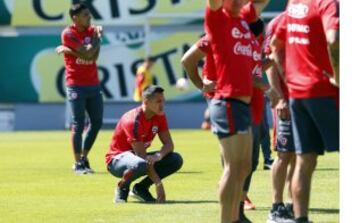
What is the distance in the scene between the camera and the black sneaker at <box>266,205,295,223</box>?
1149 cm

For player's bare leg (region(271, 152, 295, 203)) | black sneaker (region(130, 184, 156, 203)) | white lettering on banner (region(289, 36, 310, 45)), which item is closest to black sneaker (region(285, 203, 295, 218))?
player's bare leg (region(271, 152, 295, 203))

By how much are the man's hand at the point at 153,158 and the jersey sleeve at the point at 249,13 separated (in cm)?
335

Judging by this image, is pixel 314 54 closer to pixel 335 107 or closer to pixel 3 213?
pixel 335 107

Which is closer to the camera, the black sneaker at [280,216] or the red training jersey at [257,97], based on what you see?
the red training jersey at [257,97]

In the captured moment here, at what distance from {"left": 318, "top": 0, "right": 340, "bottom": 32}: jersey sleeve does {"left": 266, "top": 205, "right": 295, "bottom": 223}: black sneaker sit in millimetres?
2543

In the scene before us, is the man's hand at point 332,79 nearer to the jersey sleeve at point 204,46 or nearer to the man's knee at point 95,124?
the jersey sleeve at point 204,46

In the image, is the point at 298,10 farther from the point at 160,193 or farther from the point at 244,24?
the point at 160,193

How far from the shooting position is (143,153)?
1391 cm

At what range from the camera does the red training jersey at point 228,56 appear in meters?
9.88

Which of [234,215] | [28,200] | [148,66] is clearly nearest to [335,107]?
[234,215]

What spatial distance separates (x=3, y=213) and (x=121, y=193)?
1.54m

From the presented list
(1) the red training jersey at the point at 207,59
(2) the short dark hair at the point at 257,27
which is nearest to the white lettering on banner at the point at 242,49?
(1) the red training jersey at the point at 207,59

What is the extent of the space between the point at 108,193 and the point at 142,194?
3.10ft

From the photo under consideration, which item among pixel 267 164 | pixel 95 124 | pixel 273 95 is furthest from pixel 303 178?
pixel 95 124
